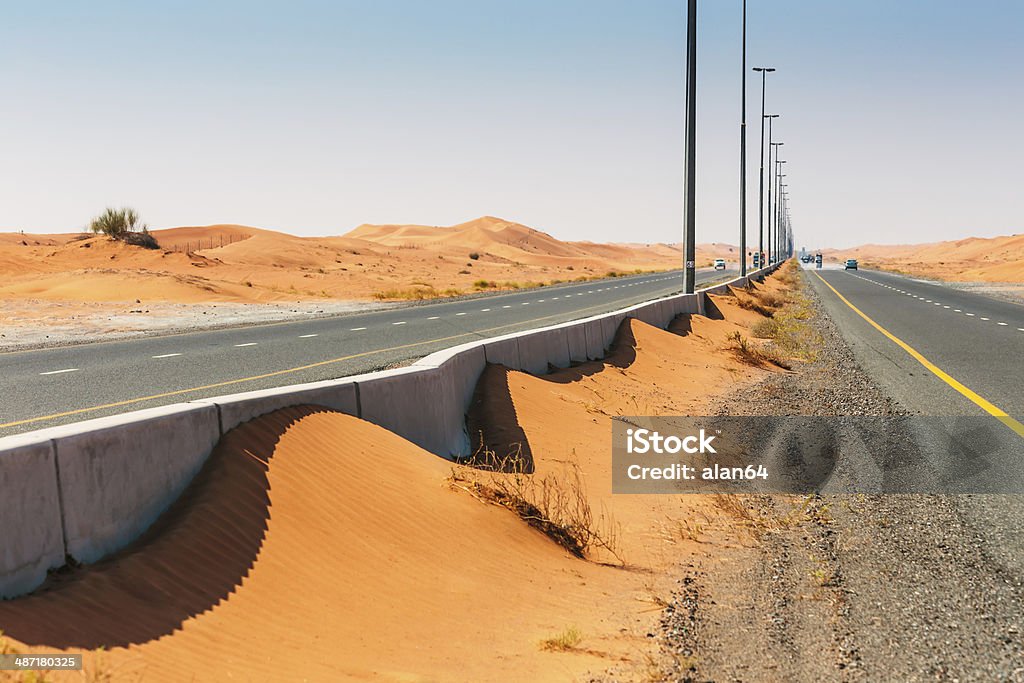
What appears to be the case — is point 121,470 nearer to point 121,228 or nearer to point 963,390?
point 963,390

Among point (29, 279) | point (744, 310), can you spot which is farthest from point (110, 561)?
point (29, 279)

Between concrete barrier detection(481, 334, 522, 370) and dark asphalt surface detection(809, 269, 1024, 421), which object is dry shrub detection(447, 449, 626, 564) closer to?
concrete barrier detection(481, 334, 522, 370)

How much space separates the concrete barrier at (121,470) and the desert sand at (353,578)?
0.39ft

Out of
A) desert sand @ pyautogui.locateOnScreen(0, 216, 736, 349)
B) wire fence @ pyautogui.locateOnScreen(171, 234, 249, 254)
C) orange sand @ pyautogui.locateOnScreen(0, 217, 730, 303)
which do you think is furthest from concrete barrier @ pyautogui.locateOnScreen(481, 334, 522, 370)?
wire fence @ pyautogui.locateOnScreen(171, 234, 249, 254)

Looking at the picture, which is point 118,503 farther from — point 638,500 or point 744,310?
point 744,310

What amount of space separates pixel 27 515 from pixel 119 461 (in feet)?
2.38

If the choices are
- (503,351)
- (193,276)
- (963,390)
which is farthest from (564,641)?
(193,276)

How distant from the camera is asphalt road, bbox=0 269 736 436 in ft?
38.1

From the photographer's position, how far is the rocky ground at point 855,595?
4.70 meters

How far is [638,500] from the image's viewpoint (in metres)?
8.55

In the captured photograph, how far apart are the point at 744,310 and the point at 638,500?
23.9m

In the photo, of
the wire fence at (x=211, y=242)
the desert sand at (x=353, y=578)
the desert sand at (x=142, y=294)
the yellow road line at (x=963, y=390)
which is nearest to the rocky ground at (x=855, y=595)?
the desert sand at (x=353, y=578)

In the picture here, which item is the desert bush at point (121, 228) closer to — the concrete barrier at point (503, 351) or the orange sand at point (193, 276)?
the orange sand at point (193, 276)

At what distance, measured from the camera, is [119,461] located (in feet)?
17.7
